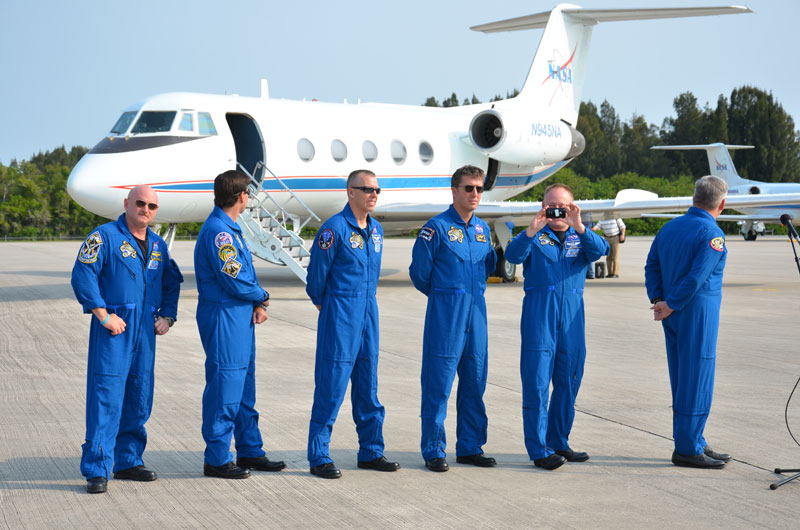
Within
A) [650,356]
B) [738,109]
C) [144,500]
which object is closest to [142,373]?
[144,500]

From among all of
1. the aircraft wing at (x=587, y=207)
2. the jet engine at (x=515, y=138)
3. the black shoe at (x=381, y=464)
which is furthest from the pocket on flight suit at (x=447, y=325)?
the jet engine at (x=515, y=138)

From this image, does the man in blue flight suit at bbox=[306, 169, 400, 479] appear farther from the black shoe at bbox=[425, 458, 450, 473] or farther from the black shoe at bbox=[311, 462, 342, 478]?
the black shoe at bbox=[425, 458, 450, 473]

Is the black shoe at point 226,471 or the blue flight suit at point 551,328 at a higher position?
the blue flight suit at point 551,328

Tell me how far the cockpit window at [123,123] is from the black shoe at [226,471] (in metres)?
11.5

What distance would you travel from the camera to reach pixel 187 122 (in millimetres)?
15703

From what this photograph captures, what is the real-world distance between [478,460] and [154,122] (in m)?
11.9

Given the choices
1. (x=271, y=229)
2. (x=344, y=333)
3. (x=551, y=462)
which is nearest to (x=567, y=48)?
(x=271, y=229)

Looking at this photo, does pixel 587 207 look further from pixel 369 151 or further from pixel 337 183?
pixel 337 183

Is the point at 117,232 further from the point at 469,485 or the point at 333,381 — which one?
the point at 469,485

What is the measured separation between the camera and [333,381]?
5336 millimetres

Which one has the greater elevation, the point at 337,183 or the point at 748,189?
the point at 748,189

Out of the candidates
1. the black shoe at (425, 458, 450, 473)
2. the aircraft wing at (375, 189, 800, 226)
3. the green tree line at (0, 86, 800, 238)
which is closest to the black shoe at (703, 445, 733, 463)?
the black shoe at (425, 458, 450, 473)

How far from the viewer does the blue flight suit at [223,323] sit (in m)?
5.15

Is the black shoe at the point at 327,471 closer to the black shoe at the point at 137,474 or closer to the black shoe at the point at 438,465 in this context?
the black shoe at the point at 438,465
